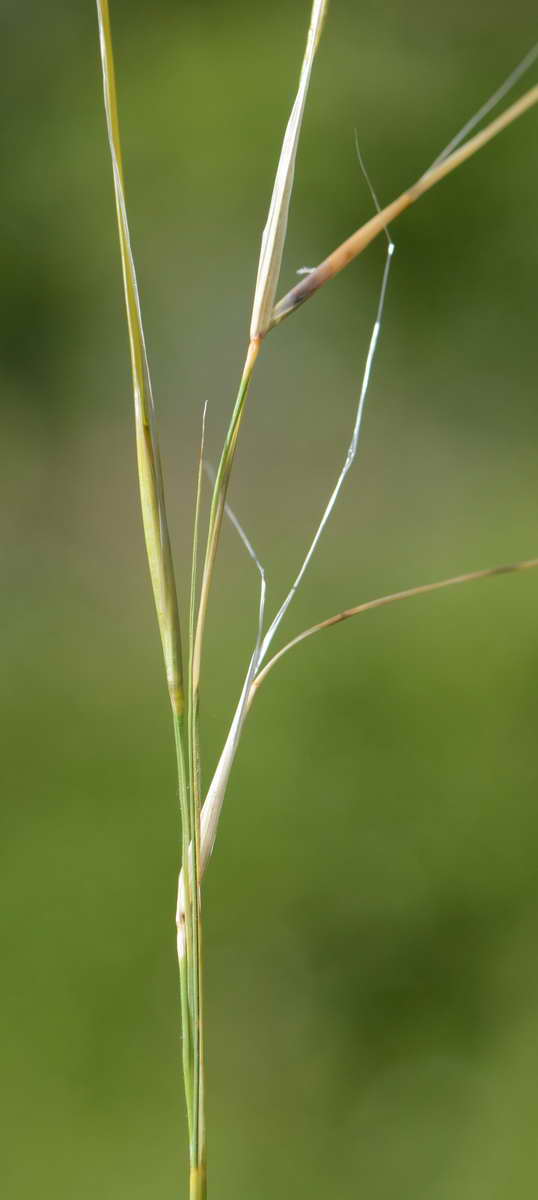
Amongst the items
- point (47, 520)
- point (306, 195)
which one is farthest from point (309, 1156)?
point (306, 195)

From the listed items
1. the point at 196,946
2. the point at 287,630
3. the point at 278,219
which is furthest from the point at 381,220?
the point at 287,630

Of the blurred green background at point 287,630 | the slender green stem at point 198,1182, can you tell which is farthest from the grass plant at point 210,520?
the blurred green background at point 287,630

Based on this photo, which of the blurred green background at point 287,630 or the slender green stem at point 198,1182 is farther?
the blurred green background at point 287,630

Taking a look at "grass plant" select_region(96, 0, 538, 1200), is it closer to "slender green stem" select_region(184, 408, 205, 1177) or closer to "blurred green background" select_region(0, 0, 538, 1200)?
"slender green stem" select_region(184, 408, 205, 1177)

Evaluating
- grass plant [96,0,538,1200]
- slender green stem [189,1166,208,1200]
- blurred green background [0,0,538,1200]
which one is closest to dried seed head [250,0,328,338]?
grass plant [96,0,538,1200]

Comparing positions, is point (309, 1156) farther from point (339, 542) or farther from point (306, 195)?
point (306, 195)

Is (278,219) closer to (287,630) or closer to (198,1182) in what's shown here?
(198,1182)

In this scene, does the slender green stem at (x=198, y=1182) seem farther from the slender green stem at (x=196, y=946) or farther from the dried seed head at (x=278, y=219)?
the dried seed head at (x=278, y=219)

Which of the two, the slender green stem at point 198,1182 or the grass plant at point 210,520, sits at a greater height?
the grass plant at point 210,520
